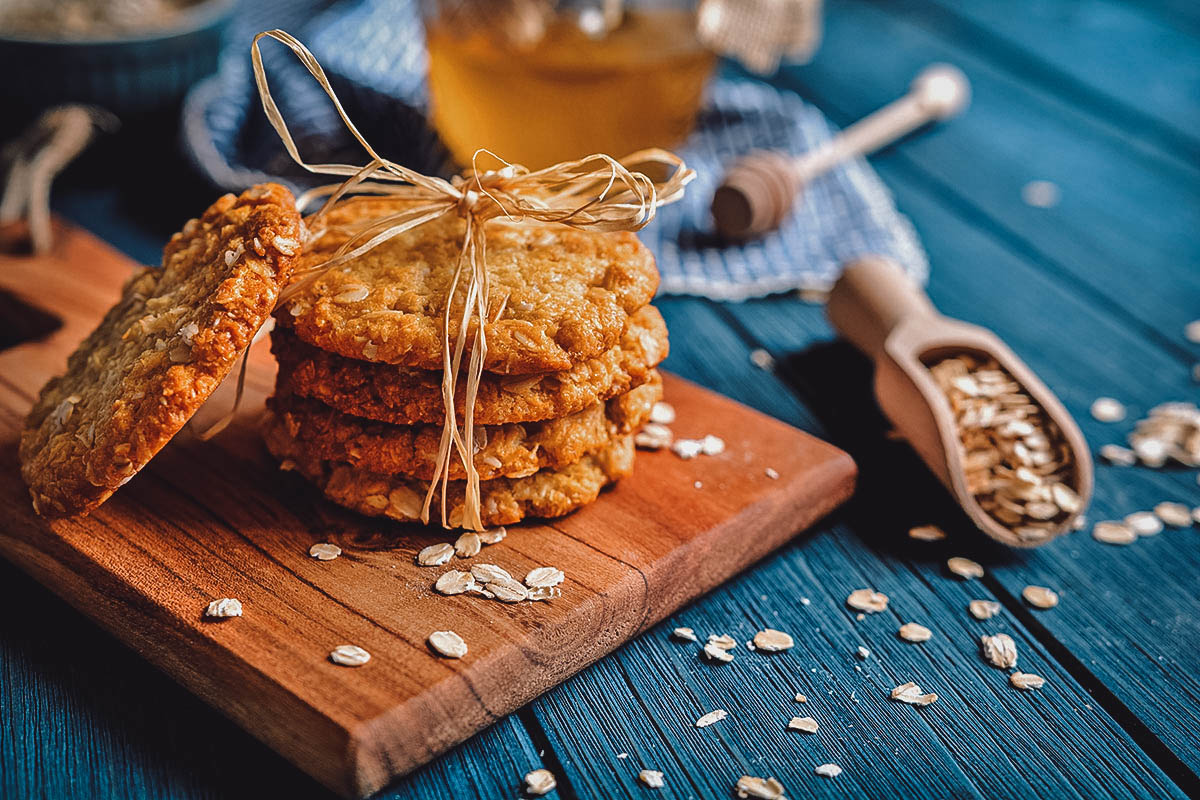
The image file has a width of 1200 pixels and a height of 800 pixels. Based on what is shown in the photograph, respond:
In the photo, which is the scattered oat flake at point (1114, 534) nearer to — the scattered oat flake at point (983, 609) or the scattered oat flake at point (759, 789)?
the scattered oat flake at point (983, 609)

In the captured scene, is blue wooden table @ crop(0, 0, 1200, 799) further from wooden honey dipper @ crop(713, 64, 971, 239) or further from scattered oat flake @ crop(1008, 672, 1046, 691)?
wooden honey dipper @ crop(713, 64, 971, 239)

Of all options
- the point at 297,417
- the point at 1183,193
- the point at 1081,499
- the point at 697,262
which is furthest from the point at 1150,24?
the point at 297,417

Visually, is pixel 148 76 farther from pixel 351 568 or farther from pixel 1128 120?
pixel 1128 120

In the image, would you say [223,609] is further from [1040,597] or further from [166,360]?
[1040,597]

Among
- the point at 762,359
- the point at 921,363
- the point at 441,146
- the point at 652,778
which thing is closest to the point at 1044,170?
the point at 762,359

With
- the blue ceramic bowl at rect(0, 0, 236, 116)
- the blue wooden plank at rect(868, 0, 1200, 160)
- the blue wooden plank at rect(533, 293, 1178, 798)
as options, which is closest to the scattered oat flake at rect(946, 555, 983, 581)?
the blue wooden plank at rect(533, 293, 1178, 798)

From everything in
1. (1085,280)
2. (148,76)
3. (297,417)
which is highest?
(148,76)

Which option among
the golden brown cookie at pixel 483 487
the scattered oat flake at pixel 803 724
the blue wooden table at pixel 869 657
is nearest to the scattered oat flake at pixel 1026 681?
the blue wooden table at pixel 869 657
